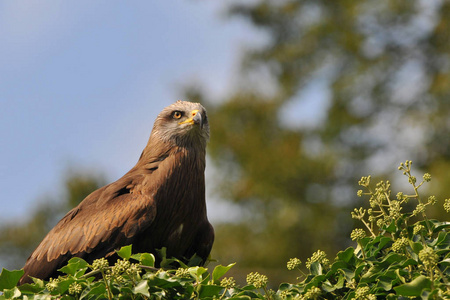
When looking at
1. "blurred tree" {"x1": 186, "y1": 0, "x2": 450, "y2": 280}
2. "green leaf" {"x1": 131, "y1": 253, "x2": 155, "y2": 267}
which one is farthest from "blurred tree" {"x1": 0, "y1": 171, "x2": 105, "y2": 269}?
"green leaf" {"x1": 131, "y1": 253, "x2": 155, "y2": 267}

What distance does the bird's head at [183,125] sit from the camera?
622cm

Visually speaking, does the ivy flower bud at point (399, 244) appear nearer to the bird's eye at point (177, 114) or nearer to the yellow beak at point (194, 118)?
the yellow beak at point (194, 118)

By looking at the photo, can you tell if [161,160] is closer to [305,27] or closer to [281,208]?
[281,208]

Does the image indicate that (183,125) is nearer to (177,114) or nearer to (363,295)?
(177,114)

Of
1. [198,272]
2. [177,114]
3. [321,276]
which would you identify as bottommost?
[198,272]

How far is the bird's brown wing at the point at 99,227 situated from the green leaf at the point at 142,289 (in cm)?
197

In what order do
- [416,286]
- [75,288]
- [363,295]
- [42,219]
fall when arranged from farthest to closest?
[42,219]
[75,288]
[363,295]
[416,286]

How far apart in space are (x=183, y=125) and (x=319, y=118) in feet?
56.6

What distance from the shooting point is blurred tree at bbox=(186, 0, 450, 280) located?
21.4 m

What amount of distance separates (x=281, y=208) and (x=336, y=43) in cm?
648

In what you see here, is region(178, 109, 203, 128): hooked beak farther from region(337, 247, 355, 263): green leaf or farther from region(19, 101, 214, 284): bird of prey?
region(337, 247, 355, 263): green leaf

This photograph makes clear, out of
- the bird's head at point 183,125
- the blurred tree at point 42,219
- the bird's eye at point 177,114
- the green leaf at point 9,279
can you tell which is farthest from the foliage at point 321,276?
the blurred tree at point 42,219

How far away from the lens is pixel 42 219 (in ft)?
63.2

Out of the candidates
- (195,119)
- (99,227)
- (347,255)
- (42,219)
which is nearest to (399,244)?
(347,255)
